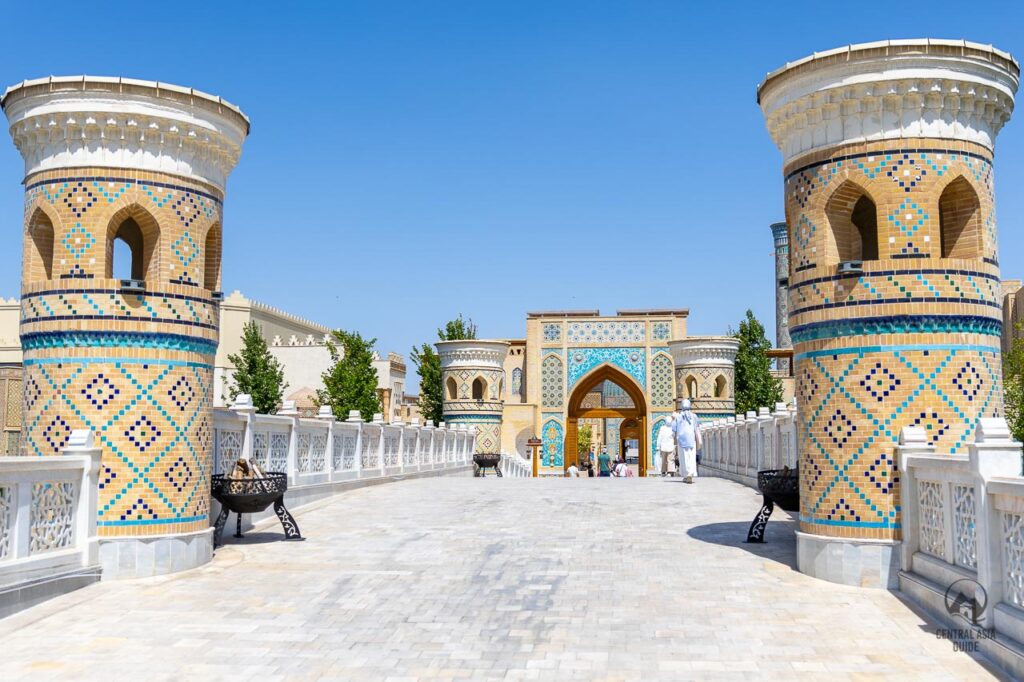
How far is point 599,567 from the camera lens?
8562mm

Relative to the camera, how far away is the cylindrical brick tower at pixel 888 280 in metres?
8.02

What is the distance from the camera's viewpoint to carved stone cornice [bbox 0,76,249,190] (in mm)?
8891

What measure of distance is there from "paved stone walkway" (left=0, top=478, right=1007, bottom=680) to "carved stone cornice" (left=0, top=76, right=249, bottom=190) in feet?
13.6

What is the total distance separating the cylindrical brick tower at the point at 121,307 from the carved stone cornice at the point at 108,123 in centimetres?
1

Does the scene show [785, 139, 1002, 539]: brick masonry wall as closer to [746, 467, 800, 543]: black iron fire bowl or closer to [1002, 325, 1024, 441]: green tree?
[746, 467, 800, 543]: black iron fire bowl

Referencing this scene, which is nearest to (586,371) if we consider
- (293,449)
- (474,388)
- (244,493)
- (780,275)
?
(474,388)

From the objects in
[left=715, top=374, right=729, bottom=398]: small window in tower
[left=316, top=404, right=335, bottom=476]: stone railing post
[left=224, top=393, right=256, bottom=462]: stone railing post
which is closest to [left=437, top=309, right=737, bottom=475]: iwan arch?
[left=715, top=374, right=729, bottom=398]: small window in tower

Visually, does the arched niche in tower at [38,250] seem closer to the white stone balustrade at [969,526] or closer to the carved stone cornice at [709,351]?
the white stone balustrade at [969,526]

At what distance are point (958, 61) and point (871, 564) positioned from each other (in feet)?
14.9

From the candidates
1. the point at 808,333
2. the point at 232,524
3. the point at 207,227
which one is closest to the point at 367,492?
the point at 232,524

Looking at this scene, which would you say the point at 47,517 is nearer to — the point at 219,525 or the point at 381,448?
the point at 219,525

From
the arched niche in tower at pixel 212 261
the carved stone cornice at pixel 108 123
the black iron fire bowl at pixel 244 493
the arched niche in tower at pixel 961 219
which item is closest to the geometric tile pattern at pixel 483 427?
the black iron fire bowl at pixel 244 493

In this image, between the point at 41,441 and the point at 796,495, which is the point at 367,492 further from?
the point at 796,495

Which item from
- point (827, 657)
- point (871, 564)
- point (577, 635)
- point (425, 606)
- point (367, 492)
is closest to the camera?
point (827, 657)
